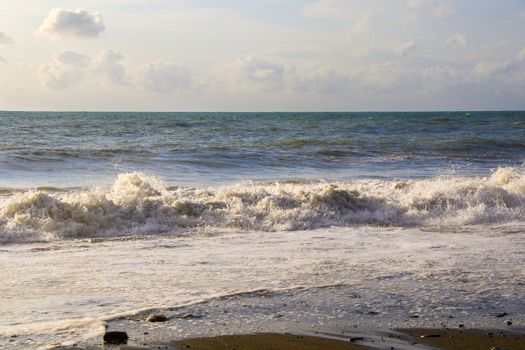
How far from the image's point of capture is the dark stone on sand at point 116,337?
15.3 ft

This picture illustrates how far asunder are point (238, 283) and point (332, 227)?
4.55m

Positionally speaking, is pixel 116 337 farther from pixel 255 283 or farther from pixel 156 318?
pixel 255 283

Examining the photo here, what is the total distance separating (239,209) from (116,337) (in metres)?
6.84

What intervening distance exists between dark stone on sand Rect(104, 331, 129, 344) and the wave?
5.17 meters

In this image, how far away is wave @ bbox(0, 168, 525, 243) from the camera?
10273 mm

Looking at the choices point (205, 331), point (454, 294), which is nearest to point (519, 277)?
point (454, 294)

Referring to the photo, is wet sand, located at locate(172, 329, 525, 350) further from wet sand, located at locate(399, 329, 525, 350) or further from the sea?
the sea

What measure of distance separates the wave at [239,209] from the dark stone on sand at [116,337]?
5175mm

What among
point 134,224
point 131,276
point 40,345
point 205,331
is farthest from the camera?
point 134,224

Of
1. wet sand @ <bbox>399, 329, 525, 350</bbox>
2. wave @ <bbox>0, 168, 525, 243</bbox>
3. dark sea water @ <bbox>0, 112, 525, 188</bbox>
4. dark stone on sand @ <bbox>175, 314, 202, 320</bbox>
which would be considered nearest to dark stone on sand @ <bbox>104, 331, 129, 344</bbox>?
dark stone on sand @ <bbox>175, 314, 202, 320</bbox>

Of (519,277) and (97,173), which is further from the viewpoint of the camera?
(97,173)

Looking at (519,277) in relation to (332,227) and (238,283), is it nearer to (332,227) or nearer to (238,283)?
(238,283)

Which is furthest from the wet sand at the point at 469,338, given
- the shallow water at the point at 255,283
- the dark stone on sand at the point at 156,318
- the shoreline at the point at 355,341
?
the dark stone on sand at the point at 156,318

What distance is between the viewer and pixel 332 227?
35.4 ft
